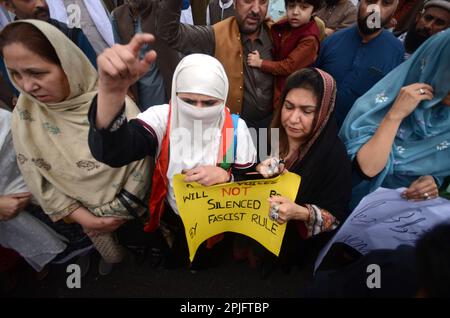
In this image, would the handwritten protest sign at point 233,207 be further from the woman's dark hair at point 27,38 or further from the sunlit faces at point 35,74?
the woman's dark hair at point 27,38

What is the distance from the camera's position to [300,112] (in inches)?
57.2

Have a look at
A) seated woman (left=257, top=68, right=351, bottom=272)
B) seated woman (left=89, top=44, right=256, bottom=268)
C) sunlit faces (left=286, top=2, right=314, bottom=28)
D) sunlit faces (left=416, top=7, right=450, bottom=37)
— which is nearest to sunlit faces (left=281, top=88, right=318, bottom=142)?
seated woman (left=257, top=68, right=351, bottom=272)

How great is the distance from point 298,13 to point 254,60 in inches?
18.9

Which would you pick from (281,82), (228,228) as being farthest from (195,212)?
(281,82)

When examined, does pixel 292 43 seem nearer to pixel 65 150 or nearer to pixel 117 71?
pixel 117 71

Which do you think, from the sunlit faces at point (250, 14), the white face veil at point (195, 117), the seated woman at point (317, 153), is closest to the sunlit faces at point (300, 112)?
the seated woman at point (317, 153)

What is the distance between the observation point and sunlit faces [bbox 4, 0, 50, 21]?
6.53ft

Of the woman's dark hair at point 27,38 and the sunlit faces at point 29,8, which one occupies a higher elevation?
the sunlit faces at point 29,8

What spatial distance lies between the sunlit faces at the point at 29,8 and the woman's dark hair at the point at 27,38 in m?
1.05

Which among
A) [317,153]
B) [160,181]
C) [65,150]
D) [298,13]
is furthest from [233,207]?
[298,13]

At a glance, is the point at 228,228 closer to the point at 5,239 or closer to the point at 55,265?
the point at 5,239

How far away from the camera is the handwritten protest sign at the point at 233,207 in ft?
4.12

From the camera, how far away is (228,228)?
4.97 ft
